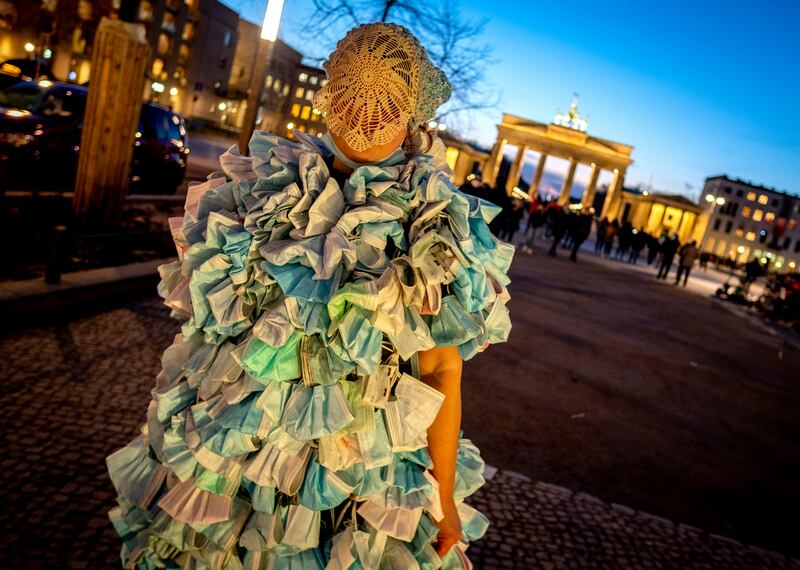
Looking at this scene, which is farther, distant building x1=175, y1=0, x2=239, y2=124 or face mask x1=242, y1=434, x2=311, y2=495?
distant building x1=175, y1=0, x2=239, y2=124

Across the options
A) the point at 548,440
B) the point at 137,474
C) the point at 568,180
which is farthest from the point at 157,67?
the point at 137,474

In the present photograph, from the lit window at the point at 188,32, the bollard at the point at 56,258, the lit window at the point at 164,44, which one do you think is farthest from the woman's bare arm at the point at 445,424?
the lit window at the point at 188,32

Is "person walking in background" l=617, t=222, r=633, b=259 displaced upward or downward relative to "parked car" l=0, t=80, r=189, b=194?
upward

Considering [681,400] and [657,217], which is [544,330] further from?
[657,217]

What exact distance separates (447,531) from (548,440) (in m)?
3.78

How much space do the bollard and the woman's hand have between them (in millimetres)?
4985

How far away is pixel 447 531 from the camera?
1771 mm

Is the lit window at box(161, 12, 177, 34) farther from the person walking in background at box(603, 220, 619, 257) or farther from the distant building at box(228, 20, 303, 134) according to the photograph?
the person walking in background at box(603, 220, 619, 257)

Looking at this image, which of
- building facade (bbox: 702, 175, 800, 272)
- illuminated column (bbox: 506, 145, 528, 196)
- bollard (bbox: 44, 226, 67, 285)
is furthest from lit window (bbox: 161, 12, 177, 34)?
building facade (bbox: 702, 175, 800, 272)

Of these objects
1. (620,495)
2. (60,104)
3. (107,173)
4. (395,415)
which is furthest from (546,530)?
(60,104)

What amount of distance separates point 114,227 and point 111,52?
2.32m

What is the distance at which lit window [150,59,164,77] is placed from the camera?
57.4 meters

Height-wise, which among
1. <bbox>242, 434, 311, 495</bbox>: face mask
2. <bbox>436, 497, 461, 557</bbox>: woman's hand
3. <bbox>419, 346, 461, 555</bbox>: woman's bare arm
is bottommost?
<bbox>436, 497, 461, 557</bbox>: woman's hand

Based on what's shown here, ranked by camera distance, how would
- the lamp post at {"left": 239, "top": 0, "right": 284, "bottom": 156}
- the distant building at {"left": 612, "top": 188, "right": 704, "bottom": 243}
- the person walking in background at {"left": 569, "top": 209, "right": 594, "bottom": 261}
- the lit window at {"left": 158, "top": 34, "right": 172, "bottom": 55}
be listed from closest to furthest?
the lamp post at {"left": 239, "top": 0, "right": 284, "bottom": 156}
the person walking in background at {"left": 569, "top": 209, "right": 594, "bottom": 261}
the lit window at {"left": 158, "top": 34, "right": 172, "bottom": 55}
the distant building at {"left": 612, "top": 188, "right": 704, "bottom": 243}
